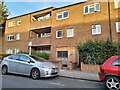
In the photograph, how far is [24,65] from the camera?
1106 centimetres

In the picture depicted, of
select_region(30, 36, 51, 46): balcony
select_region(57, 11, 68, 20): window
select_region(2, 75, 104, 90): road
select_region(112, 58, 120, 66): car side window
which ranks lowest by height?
select_region(2, 75, 104, 90): road

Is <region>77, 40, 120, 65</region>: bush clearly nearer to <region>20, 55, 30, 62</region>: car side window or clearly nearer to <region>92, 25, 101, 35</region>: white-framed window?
<region>92, 25, 101, 35</region>: white-framed window

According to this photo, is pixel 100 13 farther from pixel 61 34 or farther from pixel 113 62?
pixel 113 62

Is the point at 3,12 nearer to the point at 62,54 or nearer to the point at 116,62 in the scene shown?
the point at 62,54

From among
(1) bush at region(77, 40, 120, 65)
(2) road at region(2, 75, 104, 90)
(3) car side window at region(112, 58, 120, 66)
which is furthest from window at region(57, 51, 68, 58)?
(3) car side window at region(112, 58, 120, 66)

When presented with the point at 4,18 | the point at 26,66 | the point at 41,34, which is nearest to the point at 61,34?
the point at 41,34

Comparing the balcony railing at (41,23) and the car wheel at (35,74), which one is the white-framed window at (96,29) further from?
the car wheel at (35,74)

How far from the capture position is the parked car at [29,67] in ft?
34.1

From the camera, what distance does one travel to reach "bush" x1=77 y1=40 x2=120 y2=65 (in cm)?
1448

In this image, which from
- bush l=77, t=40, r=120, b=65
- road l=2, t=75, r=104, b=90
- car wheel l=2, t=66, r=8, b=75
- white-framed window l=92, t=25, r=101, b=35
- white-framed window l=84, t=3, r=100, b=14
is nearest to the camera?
road l=2, t=75, r=104, b=90

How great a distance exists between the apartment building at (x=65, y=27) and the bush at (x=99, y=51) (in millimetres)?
3278

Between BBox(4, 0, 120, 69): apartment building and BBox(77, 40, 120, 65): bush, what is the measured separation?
3.28 metres

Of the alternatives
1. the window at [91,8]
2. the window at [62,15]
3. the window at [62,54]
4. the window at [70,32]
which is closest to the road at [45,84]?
the window at [62,54]

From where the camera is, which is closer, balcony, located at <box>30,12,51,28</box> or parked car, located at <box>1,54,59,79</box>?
parked car, located at <box>1,54,59,79</box>
